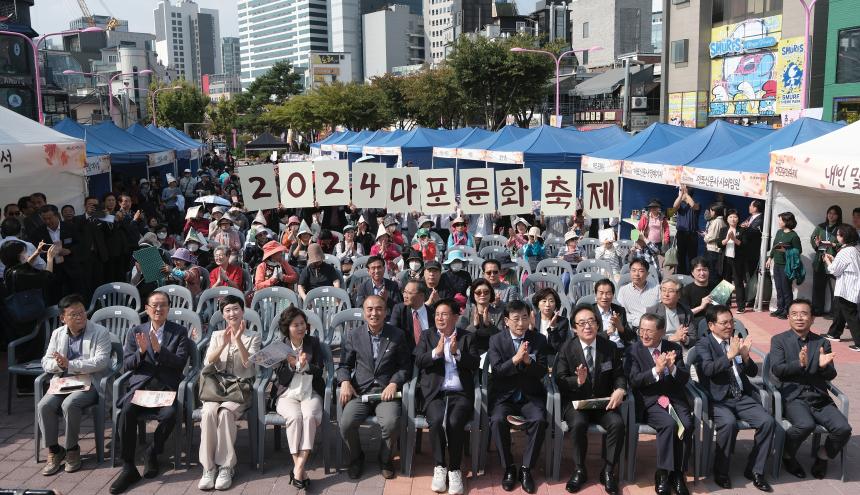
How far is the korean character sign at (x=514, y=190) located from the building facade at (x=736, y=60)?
27.4 m

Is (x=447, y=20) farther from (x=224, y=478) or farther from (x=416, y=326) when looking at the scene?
(x=224, y=478)

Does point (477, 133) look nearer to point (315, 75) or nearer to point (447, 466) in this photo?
point (447, 466)

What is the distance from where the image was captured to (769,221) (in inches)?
430

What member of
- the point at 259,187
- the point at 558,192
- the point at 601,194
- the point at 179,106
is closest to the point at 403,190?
the point at 259,187

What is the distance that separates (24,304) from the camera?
7.34 metres

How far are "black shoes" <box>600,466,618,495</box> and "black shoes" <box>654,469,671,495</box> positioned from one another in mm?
297

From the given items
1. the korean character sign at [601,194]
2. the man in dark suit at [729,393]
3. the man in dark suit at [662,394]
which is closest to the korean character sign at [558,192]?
the korean character sign at [601,194]

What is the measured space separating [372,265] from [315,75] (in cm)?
13724

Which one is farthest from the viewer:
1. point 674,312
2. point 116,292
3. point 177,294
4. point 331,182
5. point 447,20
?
point 447,20

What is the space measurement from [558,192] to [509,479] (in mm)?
6042

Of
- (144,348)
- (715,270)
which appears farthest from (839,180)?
(144,348)

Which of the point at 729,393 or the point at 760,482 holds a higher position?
the point at 729,393

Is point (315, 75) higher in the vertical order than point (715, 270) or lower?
higher

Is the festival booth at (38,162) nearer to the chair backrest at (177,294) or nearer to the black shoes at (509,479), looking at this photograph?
the chair backrest at (177,294)
